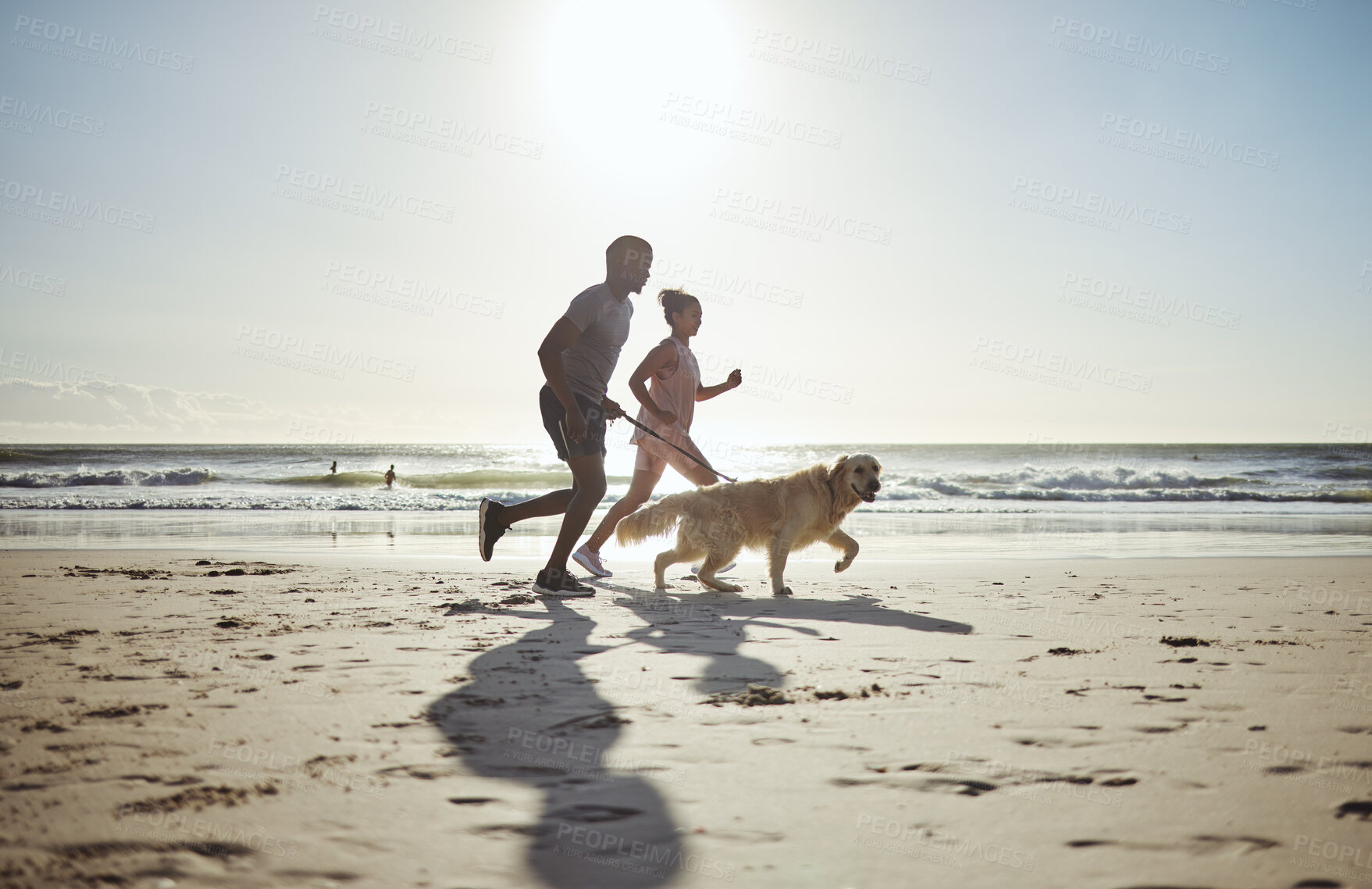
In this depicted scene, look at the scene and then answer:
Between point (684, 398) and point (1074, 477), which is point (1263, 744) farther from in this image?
point (1074, 477)

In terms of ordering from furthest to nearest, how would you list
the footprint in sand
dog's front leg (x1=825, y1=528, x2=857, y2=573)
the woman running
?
the woman running, dog's front leg (x1=825, y1=528, x2=857, y2=573), the footprint in sand

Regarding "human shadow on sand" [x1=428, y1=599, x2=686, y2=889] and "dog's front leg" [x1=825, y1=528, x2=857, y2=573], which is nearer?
"human shadow on sand" [x1=428, y1=599, x2=686, y2=889]

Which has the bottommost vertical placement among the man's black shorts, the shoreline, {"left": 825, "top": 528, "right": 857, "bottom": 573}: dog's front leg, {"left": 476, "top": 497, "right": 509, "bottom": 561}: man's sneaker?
the shoreline

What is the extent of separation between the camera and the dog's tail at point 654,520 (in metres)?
6.02

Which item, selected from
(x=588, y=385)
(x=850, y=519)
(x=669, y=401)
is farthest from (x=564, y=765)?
(x=850, y=519)

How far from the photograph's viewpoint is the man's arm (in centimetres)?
519

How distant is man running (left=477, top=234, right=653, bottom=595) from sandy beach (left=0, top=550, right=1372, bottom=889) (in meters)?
1.01

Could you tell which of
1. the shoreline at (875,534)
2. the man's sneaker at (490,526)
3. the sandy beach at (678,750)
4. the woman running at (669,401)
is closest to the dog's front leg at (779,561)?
the woman running at (669,401)

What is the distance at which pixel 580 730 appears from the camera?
2494 millimetres

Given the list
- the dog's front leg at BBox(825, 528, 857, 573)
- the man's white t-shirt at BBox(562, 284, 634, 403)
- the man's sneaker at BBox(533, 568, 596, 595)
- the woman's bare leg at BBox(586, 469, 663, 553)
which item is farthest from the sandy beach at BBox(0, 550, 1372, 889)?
the woman's bare leg at BBox(586, 469, 663, 553)

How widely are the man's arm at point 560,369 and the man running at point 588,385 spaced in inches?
0.5

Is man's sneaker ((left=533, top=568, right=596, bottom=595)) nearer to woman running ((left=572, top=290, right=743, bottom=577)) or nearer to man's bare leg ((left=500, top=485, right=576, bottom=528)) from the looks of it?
man's bare leg ((left=500, top=485, right=576, bottom=528))

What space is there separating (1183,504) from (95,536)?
23123 millimetres

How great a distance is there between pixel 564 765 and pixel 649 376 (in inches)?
177
